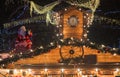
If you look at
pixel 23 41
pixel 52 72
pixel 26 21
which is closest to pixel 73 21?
pixel 23 41

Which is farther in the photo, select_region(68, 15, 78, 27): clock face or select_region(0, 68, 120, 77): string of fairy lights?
select_region(68, 15, 78, 27): clock face

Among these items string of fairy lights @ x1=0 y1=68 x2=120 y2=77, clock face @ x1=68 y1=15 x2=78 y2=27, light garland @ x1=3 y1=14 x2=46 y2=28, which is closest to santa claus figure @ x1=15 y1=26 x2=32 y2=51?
string of fairy lights @ x1=0 y1=68 x2=120 y2=77

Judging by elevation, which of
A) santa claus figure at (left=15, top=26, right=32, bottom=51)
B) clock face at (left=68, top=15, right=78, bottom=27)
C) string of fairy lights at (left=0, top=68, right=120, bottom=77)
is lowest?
string of fairy lights at (left=0, top=68, right=120, bottom=77)

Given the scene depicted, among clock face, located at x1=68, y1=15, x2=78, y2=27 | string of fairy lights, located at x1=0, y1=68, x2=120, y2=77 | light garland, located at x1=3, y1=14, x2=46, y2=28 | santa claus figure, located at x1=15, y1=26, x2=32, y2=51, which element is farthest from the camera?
light garland, located at x1=3, y1=14, x2=46, y2=28

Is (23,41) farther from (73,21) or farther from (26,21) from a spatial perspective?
(26,21)

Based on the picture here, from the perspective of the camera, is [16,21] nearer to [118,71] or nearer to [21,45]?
[21,45]

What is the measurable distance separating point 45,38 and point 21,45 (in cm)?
853

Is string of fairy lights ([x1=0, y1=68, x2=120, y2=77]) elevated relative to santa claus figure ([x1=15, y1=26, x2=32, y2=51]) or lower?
lower

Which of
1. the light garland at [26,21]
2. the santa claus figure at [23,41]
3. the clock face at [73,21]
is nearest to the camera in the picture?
the santa claus figure at [23,41]

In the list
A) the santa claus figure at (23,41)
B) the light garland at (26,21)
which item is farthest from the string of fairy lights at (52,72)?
the light garland at (26,21)

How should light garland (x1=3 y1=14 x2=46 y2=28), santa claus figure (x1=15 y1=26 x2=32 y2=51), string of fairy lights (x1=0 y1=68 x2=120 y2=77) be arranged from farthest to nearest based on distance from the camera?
light garland (x1=3 y1=14 x2=46 y2=28) < santa claus figure (x1=15 y1=26 x2=32 y2=51) < string of fairy lights (x1=0 y1=68 x2=120 y2=77)

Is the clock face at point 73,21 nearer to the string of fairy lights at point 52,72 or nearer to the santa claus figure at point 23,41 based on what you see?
the santa claus figure at point 23,41

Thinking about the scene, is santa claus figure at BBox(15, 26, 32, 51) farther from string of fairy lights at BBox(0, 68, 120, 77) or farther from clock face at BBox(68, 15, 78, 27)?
clock face at BBox(68, 15, 78, 27)

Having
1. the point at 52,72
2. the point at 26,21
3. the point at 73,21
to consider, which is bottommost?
the point at 52,72
